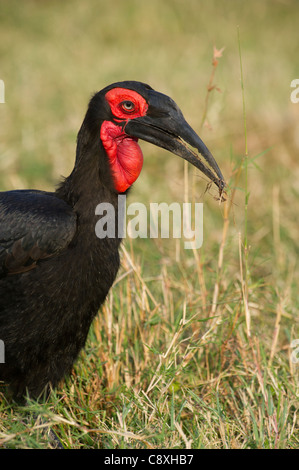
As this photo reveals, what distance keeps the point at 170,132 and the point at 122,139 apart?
0.63 feet

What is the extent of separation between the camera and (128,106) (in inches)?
92.0

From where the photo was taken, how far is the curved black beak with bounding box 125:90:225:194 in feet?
7.54

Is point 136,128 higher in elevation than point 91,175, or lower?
higher

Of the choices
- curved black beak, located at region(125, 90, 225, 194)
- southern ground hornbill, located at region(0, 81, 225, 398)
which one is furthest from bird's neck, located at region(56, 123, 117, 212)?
curved black beak, located at region(125, 90, 225, 194)

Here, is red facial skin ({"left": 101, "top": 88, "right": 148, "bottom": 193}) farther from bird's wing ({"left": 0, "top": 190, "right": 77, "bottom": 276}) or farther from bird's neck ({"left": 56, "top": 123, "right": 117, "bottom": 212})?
bird's wing ({"left": 0, "top": 190, "right": 77, "bottom": 276})

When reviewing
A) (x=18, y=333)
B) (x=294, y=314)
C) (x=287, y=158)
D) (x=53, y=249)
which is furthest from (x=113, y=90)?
(x=287, y=158)

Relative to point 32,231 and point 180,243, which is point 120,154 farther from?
point 180,243

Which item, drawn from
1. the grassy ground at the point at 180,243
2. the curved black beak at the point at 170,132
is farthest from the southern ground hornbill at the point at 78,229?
the grassy ground at the point at 180,243

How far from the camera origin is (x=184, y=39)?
422 inches

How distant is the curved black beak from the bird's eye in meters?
0.04

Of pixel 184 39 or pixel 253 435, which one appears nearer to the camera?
pixel 253 435

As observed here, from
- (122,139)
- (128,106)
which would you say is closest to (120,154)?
(122,139)
